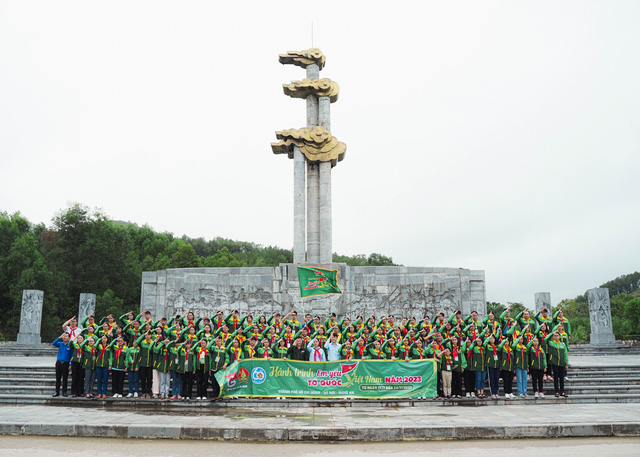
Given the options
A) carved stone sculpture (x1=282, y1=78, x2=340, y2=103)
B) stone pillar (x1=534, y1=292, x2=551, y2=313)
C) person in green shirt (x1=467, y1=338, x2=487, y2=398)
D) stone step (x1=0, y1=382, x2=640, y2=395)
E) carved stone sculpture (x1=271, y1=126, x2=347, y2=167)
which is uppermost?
carved stone sculpture (x1=282, y1=78, x2=340, y2=103)

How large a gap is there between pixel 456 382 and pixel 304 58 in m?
16.3

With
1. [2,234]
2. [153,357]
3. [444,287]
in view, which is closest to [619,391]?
[444,287]

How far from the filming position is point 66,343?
40.8 ft

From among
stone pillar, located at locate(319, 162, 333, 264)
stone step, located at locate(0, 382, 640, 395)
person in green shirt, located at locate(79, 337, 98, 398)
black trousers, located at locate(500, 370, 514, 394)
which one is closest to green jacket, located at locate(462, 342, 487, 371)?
black trousers, located at locate(500, 370, 514, 394)

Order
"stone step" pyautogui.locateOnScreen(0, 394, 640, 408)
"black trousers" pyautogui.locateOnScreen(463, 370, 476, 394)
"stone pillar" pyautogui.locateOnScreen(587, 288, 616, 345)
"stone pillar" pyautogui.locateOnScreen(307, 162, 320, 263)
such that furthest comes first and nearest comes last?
"stone pillar" pyautogui.locateOnScreen(587, 288, 616, 345) < "stone pillar" pyautogui.locateOnScreen(307, 162, 320, 263) < "black trousers" pyautogui.locateOnScreen(463, 370, 476, 394) < "stone step" pyautogui.locateOnScreen(0, 394, 640, 408)

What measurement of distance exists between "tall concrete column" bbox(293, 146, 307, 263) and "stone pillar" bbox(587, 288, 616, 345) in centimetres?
1474

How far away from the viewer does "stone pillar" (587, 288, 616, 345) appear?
25.3 meters

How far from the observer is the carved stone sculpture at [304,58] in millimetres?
23609

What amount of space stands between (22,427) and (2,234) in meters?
38.7

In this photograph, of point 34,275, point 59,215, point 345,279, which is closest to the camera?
point 345,279

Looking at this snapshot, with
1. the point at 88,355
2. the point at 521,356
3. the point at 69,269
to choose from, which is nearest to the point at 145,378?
the point at 88,355

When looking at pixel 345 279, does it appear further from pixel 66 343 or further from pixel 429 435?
pixel 429 435

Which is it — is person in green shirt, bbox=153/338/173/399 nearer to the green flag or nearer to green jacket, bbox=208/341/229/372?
green jacket, bbox=208/341/229/372

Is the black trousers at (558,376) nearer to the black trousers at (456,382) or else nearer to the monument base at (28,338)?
the black trousers at (456,382)
